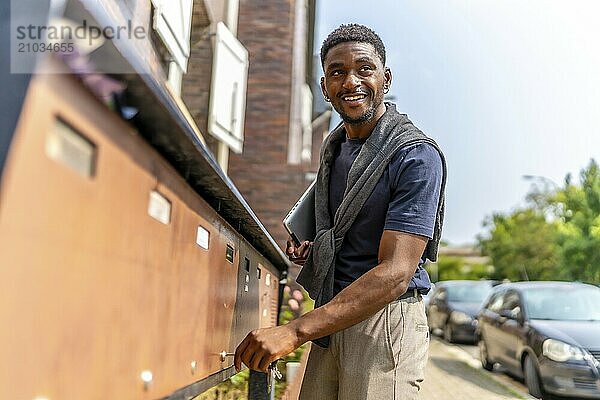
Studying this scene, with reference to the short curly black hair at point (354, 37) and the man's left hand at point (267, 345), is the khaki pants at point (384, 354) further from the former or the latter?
the short curly black hair at point (354, 37)

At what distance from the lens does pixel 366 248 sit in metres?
1.90

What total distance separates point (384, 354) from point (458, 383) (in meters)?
7.36

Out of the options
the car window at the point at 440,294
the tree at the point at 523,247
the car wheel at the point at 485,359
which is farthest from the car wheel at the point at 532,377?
the tree at the point at 523,247

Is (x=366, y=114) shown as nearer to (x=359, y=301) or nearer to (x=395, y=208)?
(x=395, y=208)

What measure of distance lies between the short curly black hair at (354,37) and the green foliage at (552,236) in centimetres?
2218

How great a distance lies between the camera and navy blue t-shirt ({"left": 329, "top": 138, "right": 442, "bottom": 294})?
1.71m

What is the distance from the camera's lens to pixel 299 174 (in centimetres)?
816

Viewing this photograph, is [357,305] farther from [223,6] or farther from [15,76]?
[223,6]

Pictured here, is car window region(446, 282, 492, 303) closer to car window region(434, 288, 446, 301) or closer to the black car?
car window region(434, 288, 446, 301)

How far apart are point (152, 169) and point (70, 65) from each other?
31 centimetres

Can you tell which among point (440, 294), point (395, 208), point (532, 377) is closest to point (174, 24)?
point (395, 208)

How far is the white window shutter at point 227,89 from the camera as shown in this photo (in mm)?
6426

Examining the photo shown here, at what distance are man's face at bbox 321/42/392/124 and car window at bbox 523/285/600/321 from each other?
697 cm

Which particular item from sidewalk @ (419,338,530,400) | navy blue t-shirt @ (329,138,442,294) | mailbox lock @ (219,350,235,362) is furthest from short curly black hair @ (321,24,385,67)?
sidewalk @ (419,338,530,400)
